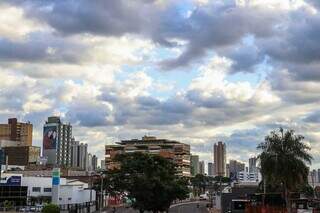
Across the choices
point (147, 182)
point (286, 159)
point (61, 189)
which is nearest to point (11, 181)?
point (61, 189)

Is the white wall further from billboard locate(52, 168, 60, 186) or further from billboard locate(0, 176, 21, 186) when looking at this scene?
billboard locate(52, 168, 60, 186)

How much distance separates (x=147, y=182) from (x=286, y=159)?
72.3ft

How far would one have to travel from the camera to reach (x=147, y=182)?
3012 inches

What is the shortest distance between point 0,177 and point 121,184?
2327 inches

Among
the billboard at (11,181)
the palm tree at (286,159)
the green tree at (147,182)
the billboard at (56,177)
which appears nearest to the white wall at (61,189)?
the billboard at (11,181)

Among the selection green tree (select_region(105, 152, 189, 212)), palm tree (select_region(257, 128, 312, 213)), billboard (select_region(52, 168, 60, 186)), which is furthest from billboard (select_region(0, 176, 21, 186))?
palm tree (select_region(257, 128, 312, 213))

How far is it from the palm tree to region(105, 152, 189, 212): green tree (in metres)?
19.4

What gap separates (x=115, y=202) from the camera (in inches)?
6826

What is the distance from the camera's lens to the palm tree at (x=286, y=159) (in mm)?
60594

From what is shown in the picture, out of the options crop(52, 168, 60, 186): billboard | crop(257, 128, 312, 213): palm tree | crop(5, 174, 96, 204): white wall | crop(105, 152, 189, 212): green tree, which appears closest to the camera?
crop(257, 128, 312, 213): palm tree

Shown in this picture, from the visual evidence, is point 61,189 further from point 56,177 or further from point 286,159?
point 286,159

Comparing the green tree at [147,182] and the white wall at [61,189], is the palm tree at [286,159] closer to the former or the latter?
the green tree at [147,182]

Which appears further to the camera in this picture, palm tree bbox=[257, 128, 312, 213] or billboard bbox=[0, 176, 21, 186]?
billboard bbox=[0, 176, 21, 186]

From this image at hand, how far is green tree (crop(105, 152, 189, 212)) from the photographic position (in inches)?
3024
